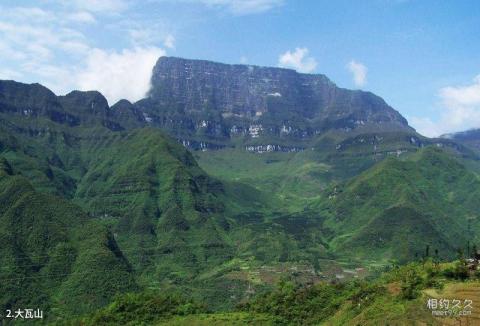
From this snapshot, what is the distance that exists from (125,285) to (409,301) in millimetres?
106717

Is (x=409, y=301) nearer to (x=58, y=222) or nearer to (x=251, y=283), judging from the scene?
(x=251, y=283)

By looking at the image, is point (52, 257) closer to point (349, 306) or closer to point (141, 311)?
point (141, 311)

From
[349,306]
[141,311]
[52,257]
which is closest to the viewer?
[349,306]

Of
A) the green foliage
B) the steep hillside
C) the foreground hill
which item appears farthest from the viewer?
the steep hillside

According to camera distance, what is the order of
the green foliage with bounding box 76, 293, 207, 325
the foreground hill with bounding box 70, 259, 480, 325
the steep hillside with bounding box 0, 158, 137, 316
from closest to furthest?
the foreground hill with bounding box 70, 259, 480, 325 → the green foliage with bounding box 76, 293, 207, 325 → the steep hillside with bounding box 0, 158, 137, 316

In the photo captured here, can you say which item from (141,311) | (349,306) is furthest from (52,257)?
(349,306)

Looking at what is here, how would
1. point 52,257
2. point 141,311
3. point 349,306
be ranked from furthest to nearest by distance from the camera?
point 52,257 → point 141,311 → point 349,306

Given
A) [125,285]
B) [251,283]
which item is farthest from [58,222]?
[251,283]

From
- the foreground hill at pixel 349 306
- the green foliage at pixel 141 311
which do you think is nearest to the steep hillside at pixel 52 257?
the green foliage at pixel 141 311

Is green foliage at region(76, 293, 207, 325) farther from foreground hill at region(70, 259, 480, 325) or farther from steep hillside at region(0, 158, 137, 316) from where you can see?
steep hillside at region(0, 158, 137, 316)

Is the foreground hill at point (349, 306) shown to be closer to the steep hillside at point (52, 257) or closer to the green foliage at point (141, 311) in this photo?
the green foliage at point (141, 311)

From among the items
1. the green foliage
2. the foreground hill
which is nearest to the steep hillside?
the green foliage

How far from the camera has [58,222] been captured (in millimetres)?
188750

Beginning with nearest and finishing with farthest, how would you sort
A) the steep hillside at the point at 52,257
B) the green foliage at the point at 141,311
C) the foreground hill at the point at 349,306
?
the foreground hill at the point at 349,306 < the green foliage at the point at 141,311 < the steep hillside at the point at 52,257
